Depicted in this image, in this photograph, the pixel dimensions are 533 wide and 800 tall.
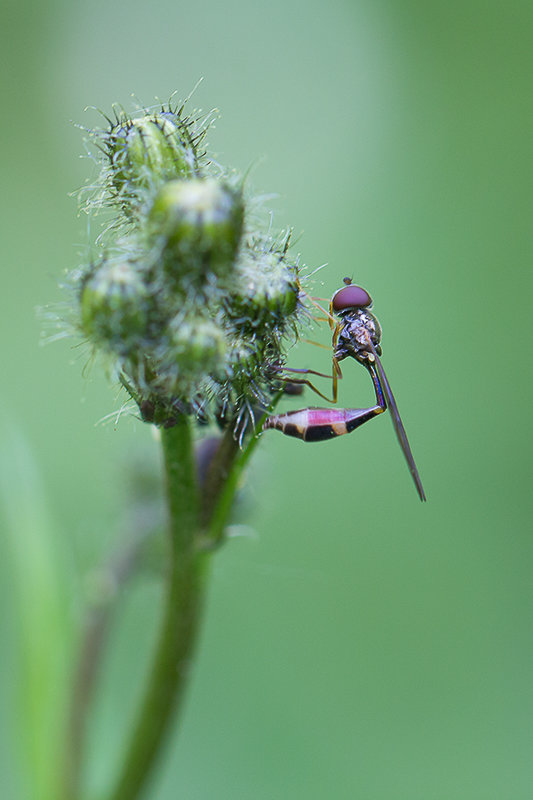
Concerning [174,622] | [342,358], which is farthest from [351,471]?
[174,622]

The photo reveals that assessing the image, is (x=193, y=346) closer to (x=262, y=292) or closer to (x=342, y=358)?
(x=262, y=292)

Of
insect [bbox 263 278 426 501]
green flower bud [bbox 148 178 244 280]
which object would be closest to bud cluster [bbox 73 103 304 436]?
green flower bud [bbox 148 178 244 280]

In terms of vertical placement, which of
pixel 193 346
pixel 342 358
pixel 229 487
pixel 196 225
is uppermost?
pixel 196 225

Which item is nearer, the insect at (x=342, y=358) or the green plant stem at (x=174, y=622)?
the green plant stem at (x=174, y=622)

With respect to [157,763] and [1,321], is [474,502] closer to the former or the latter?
[157,763]

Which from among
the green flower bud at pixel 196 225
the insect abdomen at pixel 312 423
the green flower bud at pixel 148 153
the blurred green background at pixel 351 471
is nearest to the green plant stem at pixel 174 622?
the blurred green background at pixel 351 471

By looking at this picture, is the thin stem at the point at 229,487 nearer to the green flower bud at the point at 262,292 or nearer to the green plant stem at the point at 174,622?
the green plant stem at the point at 174,622
